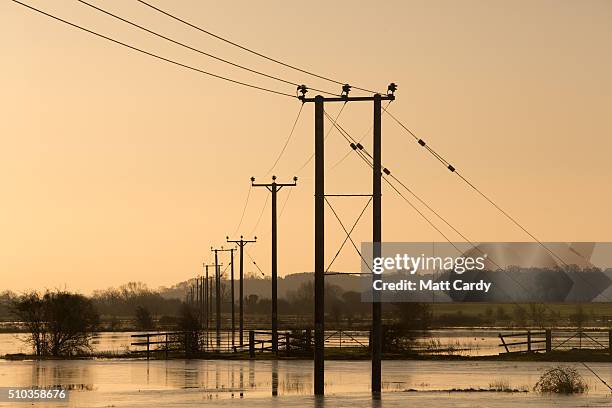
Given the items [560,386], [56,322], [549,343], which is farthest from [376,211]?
[56,322]

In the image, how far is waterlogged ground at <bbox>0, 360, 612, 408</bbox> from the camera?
32781 mm

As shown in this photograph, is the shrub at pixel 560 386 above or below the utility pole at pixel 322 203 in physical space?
below

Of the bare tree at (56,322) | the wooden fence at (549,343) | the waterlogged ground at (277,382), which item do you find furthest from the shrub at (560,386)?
the bare tree at (56,322)

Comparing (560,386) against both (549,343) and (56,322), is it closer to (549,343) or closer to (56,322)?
(549,343)

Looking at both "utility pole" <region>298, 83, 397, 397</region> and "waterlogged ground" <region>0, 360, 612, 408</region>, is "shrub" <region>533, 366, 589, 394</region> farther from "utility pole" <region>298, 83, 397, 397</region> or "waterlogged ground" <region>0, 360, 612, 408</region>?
"utility pole" <region>298, 83, 397, 397</region>

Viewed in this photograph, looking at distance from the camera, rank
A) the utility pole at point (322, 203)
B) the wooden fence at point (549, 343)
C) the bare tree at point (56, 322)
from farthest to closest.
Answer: the bare tree at point (56, 322)
the wooden fence at point (549, 343)
the utility pole at point (322, 203)

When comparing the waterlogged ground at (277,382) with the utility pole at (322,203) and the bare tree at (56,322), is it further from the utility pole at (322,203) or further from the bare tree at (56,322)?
the bare tree at (56,322)

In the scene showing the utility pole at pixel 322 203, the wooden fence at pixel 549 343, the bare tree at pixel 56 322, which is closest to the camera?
the utility pole at pixel 322 203

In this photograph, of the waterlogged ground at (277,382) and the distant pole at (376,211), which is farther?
the distant pole at (376,211)

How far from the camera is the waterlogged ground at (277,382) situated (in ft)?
108

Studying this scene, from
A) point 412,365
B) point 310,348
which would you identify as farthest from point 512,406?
point 310,348

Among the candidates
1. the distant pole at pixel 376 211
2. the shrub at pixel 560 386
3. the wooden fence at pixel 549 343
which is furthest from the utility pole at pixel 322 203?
the wooden fence at pixel 549 343

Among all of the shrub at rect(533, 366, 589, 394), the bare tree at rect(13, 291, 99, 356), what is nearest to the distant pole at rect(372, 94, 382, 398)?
the shrub at rect(533, 366, 589, 394)

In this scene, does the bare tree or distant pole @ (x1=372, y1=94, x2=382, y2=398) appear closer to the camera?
distant pole @ (x1=372, y1=94, x2=382, y2=398)
